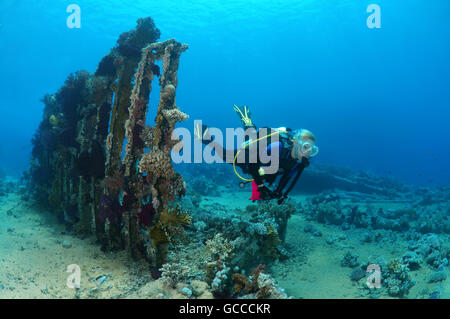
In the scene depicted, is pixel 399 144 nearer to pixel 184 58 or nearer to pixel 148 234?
pixel 184 58

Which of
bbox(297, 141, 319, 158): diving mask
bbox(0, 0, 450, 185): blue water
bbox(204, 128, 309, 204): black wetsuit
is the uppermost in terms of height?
bbox(0, 0, 450, 185): blue water

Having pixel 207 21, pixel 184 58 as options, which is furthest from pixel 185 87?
pixel 207 21

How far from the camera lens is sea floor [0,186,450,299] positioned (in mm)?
4480

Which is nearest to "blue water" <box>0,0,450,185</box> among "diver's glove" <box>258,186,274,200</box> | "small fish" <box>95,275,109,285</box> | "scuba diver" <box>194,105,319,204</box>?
"scuba diver" <box>194,105,319,204</box>

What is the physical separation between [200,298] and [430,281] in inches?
196

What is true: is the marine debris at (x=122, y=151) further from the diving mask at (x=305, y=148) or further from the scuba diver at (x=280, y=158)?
the diving mask at (x=305, y=148)

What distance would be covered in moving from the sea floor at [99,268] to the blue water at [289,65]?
2087cm

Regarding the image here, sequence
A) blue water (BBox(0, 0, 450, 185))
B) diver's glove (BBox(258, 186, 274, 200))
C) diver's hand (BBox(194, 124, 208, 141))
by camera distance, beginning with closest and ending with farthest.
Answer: diver's glove (BBox(258, 186, 274, 200)), diver's hand (BBox(194, 124, 208, 141)), blue water (BBox(0, 0, 450, 185))

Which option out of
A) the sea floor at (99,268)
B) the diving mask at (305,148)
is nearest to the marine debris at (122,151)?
the sea floor at (99,268)

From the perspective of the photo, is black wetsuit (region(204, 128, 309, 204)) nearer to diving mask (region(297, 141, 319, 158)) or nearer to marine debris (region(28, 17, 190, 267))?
diving mask (region(297, 141, 319, 158))

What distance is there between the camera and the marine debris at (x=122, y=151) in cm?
496

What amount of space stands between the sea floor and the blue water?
2087 cm

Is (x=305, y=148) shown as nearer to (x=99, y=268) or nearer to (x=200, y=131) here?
(x=200, y=131)

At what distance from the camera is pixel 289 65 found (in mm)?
106062
